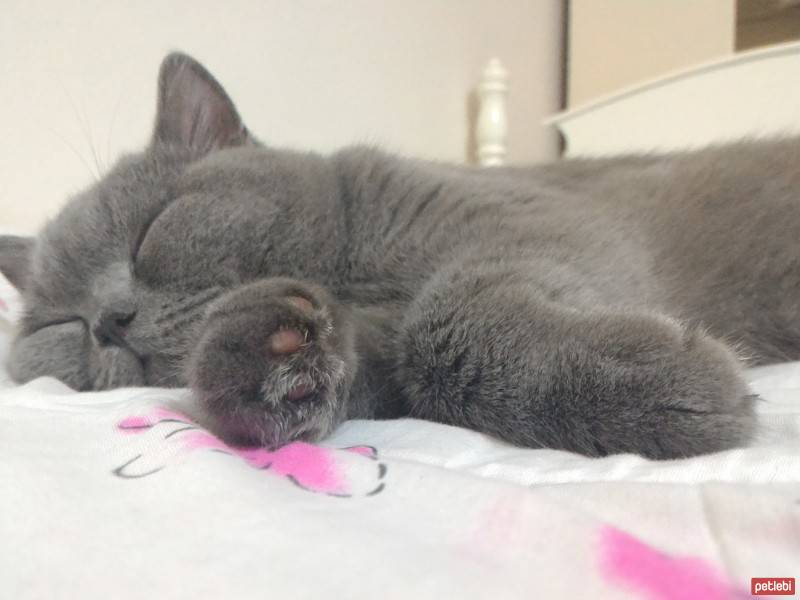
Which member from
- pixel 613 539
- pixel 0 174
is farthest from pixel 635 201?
pixel 0 174

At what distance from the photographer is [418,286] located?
887mm

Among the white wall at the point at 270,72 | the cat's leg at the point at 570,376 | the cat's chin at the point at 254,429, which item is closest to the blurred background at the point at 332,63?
the white wall at the point at 270,72

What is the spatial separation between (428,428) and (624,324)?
8.5 inches

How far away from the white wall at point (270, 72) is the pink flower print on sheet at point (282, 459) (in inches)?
29.3

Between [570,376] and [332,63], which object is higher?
[332,63]

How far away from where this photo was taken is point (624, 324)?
64 centimetres

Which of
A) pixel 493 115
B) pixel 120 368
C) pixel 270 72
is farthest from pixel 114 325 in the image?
pixel 493 115

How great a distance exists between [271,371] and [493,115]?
6.60 ft

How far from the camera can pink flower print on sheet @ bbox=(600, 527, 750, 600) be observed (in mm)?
360

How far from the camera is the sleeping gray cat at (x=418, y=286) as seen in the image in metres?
0.60

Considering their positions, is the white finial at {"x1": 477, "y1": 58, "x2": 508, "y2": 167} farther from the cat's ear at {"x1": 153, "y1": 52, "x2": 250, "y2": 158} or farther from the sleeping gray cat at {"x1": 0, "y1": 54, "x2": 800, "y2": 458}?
the cat's ear at {"x1": 153, "y1": 52, "x2": 250, "y2": 158}

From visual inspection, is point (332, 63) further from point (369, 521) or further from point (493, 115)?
point (369, 521)

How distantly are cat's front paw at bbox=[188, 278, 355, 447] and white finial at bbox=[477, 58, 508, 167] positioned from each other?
6.22 feet

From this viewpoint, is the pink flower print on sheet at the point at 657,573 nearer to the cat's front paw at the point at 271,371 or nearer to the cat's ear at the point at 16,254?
the cat's front paw at the point at 271,371
